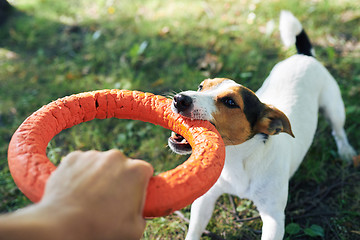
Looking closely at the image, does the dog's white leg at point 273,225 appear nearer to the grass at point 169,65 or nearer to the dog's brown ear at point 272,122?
the grass at point 169,65

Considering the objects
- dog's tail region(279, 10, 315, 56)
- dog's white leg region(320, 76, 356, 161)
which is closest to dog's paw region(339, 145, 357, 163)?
dog's white leg region(320, 76, 356, 161)

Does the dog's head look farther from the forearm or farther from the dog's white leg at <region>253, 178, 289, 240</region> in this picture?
the forearm

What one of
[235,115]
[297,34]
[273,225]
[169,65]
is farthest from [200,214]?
[169,65]

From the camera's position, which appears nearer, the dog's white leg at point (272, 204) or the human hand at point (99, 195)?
the human hand at point (99, 195)

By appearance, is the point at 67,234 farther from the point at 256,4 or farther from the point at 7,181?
the point at 256,4

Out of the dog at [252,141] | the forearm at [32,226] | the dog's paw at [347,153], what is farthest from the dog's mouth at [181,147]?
the dog's paw at [347,153]

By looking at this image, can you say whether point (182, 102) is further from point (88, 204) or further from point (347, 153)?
point (347, 153)

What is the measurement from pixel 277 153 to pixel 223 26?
146 inches

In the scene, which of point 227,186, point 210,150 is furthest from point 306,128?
point 210,150

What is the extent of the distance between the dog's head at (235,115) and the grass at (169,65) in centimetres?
105

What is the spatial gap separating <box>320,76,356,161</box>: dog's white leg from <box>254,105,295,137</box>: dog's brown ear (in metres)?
1.51

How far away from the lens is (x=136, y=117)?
96.3 inches

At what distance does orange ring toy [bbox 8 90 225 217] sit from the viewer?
160cm

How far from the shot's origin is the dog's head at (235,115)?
240cm
